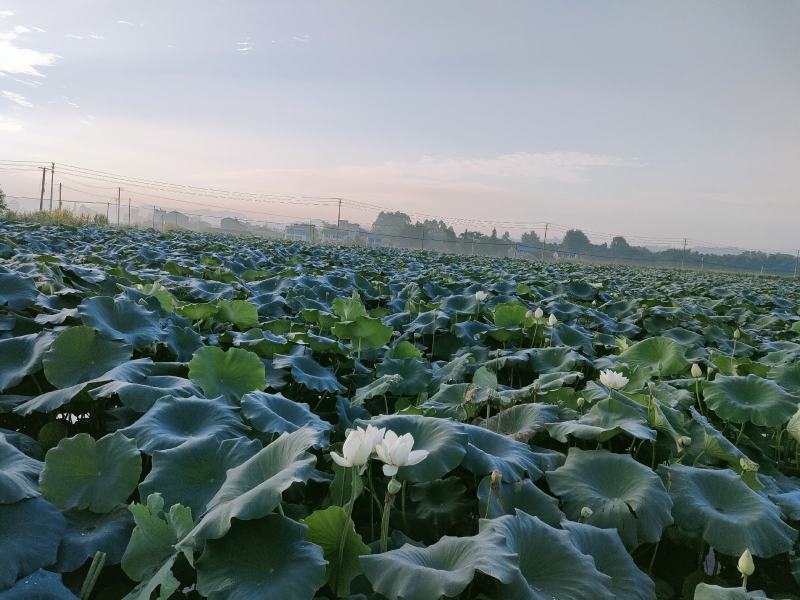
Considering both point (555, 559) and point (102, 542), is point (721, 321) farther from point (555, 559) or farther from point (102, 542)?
point (102, 542)

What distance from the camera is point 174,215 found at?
1387 inches

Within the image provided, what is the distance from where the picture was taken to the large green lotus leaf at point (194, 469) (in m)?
1.21

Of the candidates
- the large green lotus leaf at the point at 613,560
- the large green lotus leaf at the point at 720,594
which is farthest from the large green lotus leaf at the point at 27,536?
the large green lotus leaf at the point at 720,594

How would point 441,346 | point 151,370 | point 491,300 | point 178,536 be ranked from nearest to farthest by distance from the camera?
point 178,536 < point 151,370 < point 441,346 < point 491,300

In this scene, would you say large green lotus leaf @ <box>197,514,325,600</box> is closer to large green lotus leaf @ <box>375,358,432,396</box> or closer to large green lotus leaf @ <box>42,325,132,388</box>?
large green lotus leaf @ <box>42,325,132,388</box>

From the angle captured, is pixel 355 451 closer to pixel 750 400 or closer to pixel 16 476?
pixel 16 476

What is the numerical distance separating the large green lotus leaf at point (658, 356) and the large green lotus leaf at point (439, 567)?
6.33ft

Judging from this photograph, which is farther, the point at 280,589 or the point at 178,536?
the point at 178,536

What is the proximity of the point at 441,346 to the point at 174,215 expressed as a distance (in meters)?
35.1

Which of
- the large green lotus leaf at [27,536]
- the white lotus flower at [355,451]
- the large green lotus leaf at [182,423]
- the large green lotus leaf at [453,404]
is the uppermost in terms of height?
the white lotus flower at [355,451]

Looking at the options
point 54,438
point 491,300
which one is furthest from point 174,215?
point 54,438

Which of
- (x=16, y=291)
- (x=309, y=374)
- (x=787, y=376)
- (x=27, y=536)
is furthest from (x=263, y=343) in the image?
(x=787, y=376)

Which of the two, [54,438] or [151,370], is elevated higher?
[151,370]

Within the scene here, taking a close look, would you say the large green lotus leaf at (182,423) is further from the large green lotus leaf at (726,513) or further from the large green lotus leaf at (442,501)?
the large green lotus leaf at (726,513)
